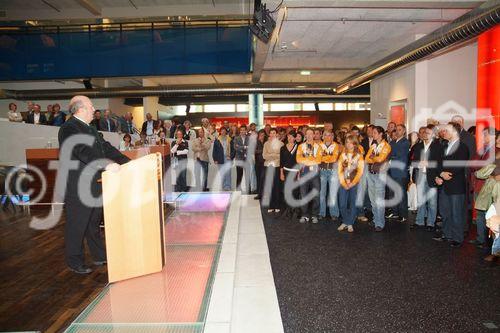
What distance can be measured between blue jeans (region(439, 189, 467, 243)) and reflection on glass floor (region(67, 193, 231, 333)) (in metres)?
2.84

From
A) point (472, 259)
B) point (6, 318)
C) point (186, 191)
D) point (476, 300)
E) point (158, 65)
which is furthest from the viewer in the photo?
point (158, 65)

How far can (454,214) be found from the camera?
14.7 ft

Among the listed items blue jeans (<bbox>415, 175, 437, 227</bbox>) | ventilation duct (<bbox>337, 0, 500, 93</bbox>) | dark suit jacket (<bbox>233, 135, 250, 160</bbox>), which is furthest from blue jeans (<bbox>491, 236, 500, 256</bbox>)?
dark suit jacket (<bbox>233, 135, 250, 160</bbox>)

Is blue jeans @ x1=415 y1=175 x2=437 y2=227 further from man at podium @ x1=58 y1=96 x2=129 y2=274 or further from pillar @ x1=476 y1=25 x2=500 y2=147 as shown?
man at podium @ x1=58 y1=96 x2=129 y2=274

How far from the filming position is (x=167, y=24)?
11.3 m

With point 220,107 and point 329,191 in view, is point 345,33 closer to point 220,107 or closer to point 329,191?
point 329,191

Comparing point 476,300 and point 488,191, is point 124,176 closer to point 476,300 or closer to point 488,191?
point 476,300

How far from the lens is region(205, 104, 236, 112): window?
19531 millimetres

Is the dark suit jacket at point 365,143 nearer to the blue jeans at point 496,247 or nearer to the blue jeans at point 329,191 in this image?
the blue jeans at point 329,191

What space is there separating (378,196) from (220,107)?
15.3 meters

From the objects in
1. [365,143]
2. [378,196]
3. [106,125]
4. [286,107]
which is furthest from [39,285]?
[286,107]

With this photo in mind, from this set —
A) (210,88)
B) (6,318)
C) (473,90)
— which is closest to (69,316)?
(6,318)

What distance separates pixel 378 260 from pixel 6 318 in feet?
11.3

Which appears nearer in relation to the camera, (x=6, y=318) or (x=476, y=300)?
(x=6, y=318)
